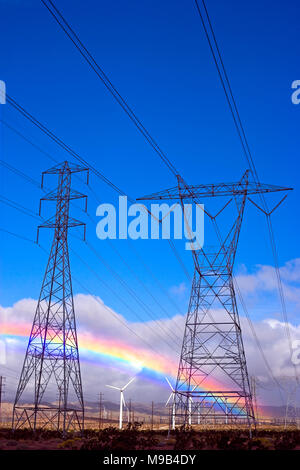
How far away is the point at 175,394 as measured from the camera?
50688 millimetres

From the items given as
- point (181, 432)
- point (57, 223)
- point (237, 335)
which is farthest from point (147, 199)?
point (181, 432)

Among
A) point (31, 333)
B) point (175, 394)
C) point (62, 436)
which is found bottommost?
point (62, 436)

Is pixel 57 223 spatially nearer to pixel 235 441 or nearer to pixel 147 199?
pixel 147 199

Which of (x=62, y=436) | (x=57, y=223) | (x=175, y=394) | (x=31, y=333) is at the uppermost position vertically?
(x=57, y=223)

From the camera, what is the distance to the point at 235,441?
36.9m
